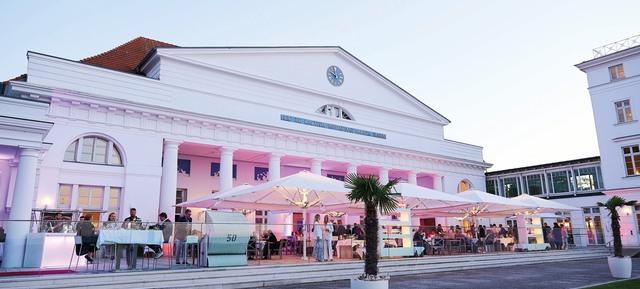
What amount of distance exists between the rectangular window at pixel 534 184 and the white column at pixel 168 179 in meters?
29.1

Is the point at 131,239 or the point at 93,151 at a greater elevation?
the point at 93,151

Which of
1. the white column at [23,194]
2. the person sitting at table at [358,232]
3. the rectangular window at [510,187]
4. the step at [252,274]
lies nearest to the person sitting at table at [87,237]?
the white column at [23,194]

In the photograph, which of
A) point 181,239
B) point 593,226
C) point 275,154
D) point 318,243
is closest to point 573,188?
point 593,226

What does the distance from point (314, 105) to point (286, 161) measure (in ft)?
12.0

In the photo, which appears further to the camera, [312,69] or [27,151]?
[312,69]

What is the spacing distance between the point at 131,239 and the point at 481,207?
52.6 ft

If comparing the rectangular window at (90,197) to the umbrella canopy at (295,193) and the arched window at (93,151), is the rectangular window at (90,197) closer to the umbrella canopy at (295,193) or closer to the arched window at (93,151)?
the arched window at (93,151)

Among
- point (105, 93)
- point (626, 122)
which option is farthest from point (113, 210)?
point (626, 122)

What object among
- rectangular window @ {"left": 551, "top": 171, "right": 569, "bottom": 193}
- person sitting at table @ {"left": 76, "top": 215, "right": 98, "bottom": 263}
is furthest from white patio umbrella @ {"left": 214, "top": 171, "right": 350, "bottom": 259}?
rectangular window @ {"left": 551, "top": 171, "right": 569, "bottom": 193}

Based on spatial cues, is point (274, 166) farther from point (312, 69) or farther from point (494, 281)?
point (494, 281)

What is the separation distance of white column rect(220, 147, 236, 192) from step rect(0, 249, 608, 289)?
351 inches

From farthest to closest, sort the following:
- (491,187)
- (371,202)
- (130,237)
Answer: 1. (491,187)
2. (130,237)
3. (371,202)

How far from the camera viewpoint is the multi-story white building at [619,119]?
93.7ft

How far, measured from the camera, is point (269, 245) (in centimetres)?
1509
